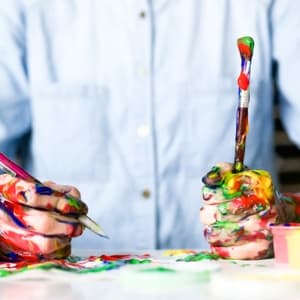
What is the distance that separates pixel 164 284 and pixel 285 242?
6.6 inches

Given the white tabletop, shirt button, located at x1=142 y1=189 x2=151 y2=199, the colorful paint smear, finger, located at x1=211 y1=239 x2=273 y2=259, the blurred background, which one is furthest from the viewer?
the blurred background

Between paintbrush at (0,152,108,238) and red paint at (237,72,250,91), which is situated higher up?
red paint at (237,72,250,91)

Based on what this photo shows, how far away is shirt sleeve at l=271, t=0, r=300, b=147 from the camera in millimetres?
1520

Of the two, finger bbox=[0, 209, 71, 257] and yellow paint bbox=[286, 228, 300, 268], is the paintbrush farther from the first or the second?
yellow paint bbox=[286, 228, 300, 268]

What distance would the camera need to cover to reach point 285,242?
2.78 ft

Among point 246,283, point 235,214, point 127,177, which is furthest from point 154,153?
point 246,283

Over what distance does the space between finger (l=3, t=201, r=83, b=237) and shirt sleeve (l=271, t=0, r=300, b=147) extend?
2.41 feet

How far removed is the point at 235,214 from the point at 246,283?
0.68ft

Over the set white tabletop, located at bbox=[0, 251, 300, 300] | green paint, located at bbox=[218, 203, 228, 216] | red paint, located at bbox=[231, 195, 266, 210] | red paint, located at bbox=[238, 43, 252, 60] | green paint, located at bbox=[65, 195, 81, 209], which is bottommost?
white tabletop, located at bbox=[0, 251, 300, 300]

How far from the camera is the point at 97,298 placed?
0.68 metres

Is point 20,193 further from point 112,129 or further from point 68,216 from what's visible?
point 112,129

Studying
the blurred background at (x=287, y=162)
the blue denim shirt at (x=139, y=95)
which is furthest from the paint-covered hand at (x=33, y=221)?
the blurred background at (x=287, y=162)

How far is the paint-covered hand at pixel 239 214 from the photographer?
0.94m

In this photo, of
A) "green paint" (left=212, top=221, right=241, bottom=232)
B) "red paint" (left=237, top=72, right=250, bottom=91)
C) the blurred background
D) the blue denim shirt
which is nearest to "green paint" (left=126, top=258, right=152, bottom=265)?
"green paint" (left=212, top=221, right=241, bottom=232)
